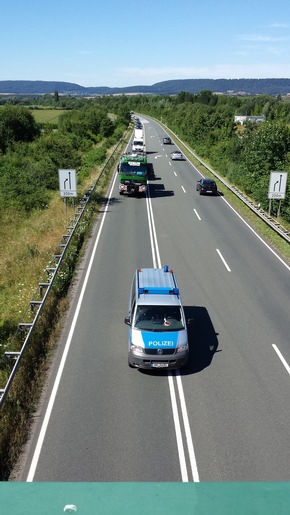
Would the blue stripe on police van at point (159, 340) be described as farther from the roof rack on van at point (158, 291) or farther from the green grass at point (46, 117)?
the green grass at point (46, 117)

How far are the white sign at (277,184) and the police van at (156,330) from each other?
15.4 metres

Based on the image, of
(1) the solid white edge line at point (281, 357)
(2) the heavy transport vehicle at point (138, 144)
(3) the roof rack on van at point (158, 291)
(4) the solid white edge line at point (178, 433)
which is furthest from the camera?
(2) the heavy transport vehicle at point (138, 144)

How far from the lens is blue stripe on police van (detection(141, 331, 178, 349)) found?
11.5 m

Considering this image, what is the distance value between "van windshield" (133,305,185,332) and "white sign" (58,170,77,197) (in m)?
13.3

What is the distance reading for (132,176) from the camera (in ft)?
110

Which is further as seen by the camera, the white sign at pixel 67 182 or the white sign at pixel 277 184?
Answer: the white sign at pixel 277 184

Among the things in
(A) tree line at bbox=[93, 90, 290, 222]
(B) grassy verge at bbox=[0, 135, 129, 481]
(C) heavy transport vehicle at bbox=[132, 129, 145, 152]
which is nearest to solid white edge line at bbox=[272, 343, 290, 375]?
(B) grassy verge at bbox=[0, 135, 129, 481]

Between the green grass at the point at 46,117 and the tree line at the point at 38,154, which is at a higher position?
the green grass at the point at 46,117

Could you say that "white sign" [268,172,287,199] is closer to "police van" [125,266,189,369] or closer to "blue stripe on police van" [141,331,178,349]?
"police van" [125,266,189,369]

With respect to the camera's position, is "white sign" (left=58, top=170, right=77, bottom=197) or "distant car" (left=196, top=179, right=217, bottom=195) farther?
"distant car" (left=196, top=179, right=217, bottom=195)

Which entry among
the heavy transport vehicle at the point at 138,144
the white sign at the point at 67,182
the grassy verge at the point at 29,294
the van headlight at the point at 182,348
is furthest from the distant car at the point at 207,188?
the van headlight at the point at 182,348

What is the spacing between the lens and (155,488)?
543cm

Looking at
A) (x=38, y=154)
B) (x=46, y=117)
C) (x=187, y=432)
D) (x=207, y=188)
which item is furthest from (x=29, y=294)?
(x=46, y=117)

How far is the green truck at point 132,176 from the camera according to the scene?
33438mm
